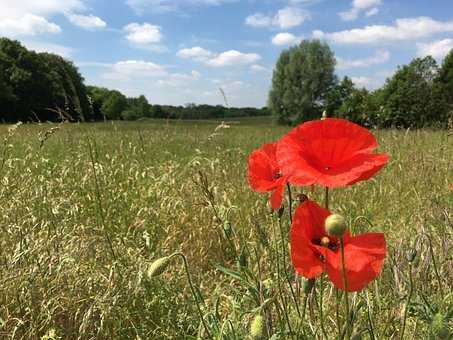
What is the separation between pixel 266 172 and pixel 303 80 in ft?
187

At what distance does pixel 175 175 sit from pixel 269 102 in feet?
178

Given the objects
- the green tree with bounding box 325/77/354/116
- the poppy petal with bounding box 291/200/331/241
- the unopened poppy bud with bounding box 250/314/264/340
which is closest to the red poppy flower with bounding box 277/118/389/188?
the poppy petal with bounding box 291/200/331/241

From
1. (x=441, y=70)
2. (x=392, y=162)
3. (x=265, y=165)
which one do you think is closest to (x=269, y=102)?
(x=441, y=70)

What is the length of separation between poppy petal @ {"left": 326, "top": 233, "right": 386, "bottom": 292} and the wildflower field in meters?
0.01

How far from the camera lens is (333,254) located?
975mm

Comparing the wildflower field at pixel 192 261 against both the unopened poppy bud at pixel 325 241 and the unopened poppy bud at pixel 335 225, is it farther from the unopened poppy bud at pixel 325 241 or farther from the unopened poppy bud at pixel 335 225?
the unopened poppy bud at pixel 335 225

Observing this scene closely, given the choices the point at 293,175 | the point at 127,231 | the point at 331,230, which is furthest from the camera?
the point at 127,231

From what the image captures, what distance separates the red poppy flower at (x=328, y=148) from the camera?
92 cm

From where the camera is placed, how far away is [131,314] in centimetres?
207

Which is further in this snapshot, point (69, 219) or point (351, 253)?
point (69, 219)

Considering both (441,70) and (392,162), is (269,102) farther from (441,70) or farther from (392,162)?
(392,162)

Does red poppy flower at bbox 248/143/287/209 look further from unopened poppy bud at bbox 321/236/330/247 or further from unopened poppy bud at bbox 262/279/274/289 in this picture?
unopened poppy bud at bbox 262/279/274/289

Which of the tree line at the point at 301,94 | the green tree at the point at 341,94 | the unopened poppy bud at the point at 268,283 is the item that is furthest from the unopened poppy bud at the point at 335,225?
the green tree at the point at 341,94

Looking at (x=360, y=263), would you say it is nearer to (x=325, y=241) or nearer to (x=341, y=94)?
(x=325, y=241)
